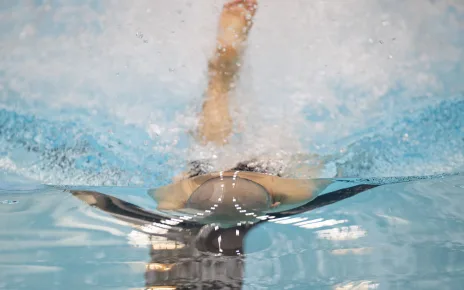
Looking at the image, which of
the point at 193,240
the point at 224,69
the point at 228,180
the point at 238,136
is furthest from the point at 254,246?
the point at 224,69

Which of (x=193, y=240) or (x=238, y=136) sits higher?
(x=238, y=136)

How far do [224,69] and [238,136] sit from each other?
35cm

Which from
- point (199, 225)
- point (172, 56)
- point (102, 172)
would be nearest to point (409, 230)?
point (199, 225)

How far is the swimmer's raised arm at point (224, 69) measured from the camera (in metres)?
1.75

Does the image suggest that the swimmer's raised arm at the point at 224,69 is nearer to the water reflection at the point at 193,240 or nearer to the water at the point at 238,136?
the water at the point at 238,136

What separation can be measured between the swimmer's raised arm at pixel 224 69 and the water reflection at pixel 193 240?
1.39 feet

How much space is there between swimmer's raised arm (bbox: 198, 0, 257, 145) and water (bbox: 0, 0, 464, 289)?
0.06 m

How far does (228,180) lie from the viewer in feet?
4.70

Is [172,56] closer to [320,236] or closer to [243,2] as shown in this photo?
[243,2]

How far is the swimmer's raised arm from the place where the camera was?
1753 millimetres

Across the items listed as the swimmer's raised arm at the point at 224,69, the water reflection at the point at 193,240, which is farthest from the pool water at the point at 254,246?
the swimmer's raised arm at the point at 224,69

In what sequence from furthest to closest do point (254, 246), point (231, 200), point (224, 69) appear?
1. point (224, 69)
2. point (231, 200)
3. point (254, 246)

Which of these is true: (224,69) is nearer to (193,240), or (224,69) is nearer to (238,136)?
(238,136)

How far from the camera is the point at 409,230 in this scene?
132cm
